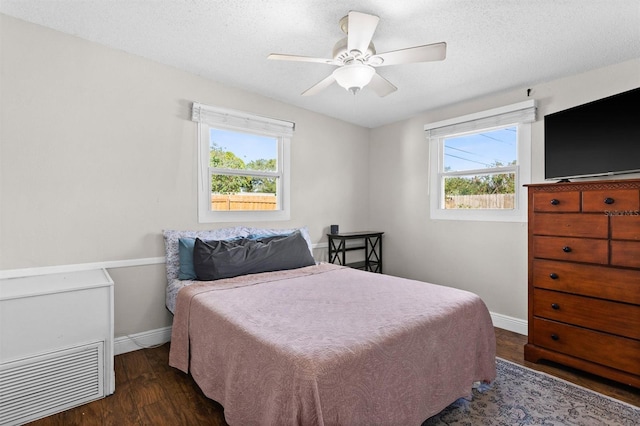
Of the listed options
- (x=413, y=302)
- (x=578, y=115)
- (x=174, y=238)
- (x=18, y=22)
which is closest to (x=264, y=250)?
(x=174, y=238)

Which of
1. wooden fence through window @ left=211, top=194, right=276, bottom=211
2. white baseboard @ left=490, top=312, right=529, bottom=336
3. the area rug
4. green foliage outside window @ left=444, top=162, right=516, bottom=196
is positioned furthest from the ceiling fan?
white baseboard @ left=490, top=312, right=529, bottom=336

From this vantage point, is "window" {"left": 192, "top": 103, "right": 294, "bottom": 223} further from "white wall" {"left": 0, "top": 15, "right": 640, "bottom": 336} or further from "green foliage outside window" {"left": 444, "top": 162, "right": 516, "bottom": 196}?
"green foliage outside window" {"left": 444, "top": 162, "right": 516, "bottom": 196}

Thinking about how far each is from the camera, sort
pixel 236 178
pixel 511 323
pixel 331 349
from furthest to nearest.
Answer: pixel 236 178, pixel 511 323, pixel 331 349

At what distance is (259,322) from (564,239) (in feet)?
7.47

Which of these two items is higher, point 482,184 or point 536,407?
point 482,184

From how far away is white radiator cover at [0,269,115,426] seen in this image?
170 centimetres

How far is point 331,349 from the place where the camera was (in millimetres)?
1305

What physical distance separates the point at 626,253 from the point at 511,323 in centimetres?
136

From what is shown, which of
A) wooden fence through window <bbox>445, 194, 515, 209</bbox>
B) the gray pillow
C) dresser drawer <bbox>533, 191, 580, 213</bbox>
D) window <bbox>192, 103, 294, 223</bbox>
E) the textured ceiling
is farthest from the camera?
wooden fence through window <bbox>445, 194, 515, 209</bbox>

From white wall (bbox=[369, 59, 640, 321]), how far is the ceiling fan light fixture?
1952mm

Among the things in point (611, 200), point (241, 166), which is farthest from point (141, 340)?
point (611, 200)

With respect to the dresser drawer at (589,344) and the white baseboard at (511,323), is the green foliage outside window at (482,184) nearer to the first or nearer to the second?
the white baseboard at (511,323)

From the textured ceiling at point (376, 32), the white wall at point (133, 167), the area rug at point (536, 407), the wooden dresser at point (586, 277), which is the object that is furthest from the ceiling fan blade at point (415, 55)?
the area rug at point (536, 407)

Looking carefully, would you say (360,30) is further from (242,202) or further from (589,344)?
(589,344)
